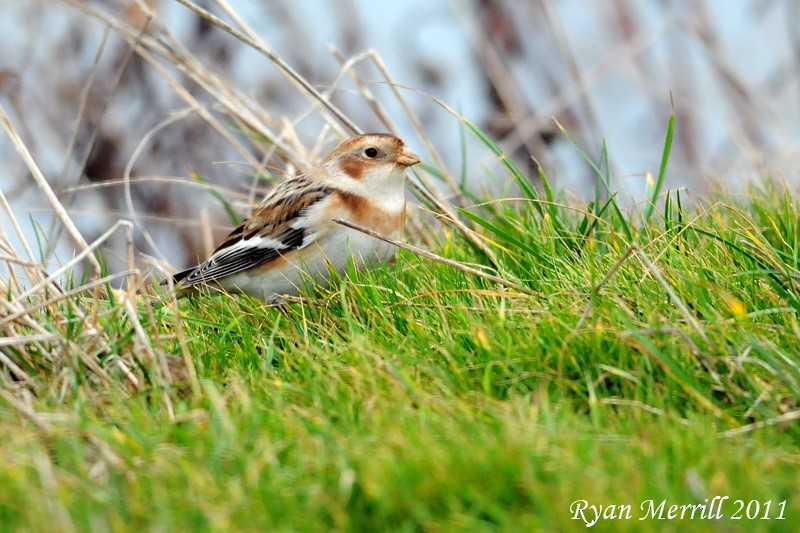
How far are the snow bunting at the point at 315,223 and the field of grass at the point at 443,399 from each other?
0.40 meters

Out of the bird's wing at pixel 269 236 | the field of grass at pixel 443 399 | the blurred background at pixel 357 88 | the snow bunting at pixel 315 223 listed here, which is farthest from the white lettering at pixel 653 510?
the blurred background at pixel 357 88

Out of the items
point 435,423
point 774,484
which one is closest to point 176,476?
point 435,423

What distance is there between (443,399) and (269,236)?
211cm

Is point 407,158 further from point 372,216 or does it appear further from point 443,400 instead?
point 443,400

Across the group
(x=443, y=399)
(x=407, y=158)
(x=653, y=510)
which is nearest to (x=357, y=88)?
(x=407, y=158)

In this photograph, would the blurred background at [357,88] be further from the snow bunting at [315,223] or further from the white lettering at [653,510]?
the white lettering at [653,510]

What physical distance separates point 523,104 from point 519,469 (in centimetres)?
661

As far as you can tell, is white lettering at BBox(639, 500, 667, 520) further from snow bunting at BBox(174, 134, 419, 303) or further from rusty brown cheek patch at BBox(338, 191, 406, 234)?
rusty brown cheek patch at BBox(338, 191, 406, 234)

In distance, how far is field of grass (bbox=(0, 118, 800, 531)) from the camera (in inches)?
95.1

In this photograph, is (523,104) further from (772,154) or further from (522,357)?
(522,357)

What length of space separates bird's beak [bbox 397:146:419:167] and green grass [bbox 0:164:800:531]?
0.73 meters

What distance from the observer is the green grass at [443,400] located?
2.42 metres

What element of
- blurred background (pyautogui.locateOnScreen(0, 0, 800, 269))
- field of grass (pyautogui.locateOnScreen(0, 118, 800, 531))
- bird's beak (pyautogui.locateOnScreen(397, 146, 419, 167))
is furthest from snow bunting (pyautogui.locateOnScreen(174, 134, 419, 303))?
blurred background (pyautogui.locateOnScreen(0, 0, 800, 269))

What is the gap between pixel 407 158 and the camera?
493 centimetres
